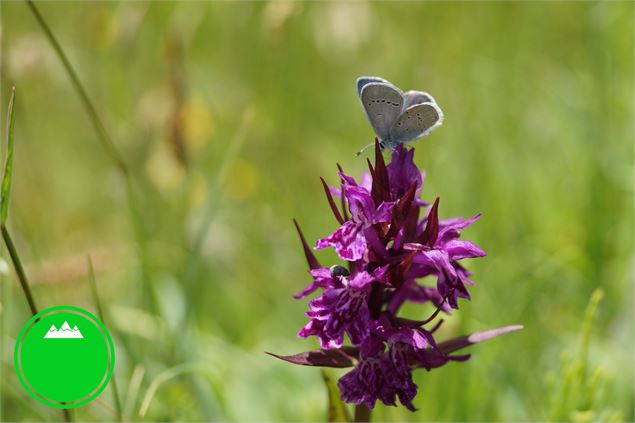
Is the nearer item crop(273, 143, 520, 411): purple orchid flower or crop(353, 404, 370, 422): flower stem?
crop(273, 143, 520, 411): purple orchid flower

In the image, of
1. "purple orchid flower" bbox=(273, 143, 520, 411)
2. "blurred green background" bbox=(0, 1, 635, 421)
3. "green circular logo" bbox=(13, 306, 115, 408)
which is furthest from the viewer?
"blurred green background" bbox=(0, 1, 635, 421)

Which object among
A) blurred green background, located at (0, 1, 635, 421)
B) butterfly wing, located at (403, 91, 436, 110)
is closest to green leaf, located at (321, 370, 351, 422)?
blurred green background, located at (0, 1, 635, 421)

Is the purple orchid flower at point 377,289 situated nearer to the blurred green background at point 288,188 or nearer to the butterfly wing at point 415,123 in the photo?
the butterfly wing at point 415,123

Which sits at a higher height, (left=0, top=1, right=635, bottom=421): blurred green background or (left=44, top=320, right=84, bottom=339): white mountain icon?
(left=0, top=1, right=635, bottom=421): blurred green background

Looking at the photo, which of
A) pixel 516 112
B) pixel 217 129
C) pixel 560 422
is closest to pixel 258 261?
pixel 217 129

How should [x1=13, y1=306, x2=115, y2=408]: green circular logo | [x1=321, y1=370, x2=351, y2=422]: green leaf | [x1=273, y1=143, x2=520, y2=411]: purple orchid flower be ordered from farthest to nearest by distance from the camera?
[x1=13, y1=306, x2=115, y2=408]: green circular logo, [x1=321, y1=370, x2=351, y2=422]: green leaf, [x1=273, y1=143, x2=520, y2=411]: purple orchid flower

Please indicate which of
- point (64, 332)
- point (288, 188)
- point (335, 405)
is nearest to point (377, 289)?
point (335, 405)

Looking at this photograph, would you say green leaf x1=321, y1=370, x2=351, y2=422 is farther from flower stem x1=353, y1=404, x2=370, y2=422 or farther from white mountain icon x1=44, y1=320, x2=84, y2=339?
white mountain icon x1=44, y1=320, x2=84, y2=339
